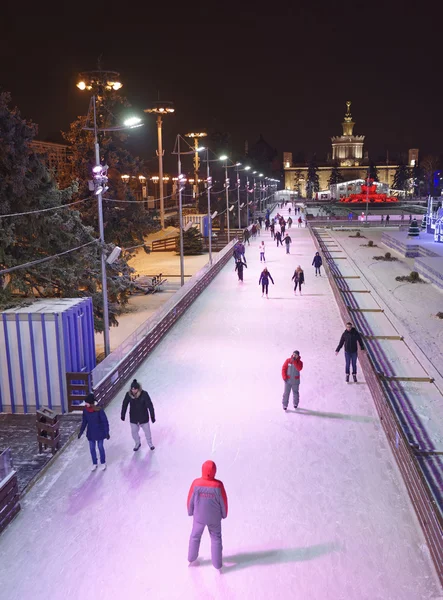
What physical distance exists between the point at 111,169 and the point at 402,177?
123 meters

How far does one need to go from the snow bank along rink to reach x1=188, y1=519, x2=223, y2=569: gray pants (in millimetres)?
175

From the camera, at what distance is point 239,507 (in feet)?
24.7

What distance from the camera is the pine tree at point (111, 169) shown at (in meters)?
24.7

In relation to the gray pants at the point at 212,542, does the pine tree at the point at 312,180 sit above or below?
above

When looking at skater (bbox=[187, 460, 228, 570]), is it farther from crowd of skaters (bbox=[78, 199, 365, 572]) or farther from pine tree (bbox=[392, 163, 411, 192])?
pine tree (bbox=[392, 163, 411, 192])

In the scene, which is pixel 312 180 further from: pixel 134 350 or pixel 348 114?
pixel 134 350

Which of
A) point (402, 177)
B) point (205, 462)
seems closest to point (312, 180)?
point (402, 177)

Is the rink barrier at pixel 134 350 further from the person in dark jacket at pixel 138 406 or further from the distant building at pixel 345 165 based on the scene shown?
the distant building at pixel 345 165

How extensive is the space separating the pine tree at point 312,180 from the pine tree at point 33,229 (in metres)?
132

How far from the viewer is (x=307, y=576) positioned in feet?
19.8

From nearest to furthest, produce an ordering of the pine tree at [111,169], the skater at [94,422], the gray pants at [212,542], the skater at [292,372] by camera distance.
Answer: the gray pants at [212,542], the skater at [94,422], the skater at [292,372], the pine tree at [111,169]

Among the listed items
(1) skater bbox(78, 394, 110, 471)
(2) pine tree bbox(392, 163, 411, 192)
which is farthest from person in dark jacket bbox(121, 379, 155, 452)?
(2) pine tree bbox(392, 163, 411, 192)

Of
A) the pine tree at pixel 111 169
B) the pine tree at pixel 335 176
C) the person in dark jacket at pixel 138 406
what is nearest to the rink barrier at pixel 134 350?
the person in dark jacket at pixel 138 406

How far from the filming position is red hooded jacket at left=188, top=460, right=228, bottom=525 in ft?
18.8
